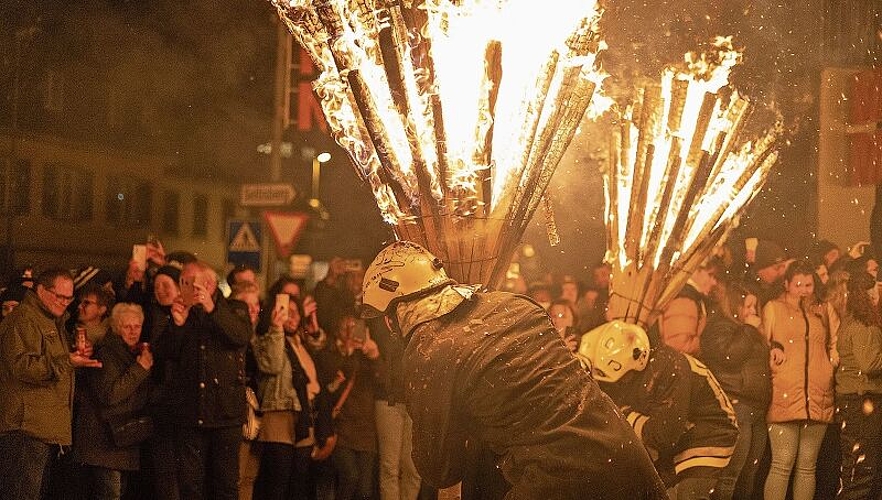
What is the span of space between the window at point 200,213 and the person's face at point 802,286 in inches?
1047

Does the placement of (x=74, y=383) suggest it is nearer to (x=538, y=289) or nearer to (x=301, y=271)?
(x=538, y=289)

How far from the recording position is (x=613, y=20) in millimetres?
11273

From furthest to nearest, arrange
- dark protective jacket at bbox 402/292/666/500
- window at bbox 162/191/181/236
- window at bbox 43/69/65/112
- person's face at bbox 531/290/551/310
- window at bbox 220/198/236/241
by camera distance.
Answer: window at bbox 220/198/236/241, window at bbox 162/191/181/236, window at bbox 43/69/65/112, person's face at bbox 531/290/551/310, dark protective jacket at bbox 402/292/666/500

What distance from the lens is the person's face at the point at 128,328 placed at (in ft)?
25.6

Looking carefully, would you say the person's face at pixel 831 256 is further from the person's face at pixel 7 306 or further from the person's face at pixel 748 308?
the person's face at pixel 7 306

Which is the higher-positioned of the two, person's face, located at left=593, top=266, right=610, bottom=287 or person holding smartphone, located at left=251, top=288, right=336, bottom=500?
person's face, located at left=593, top=266, right=610, bottom=287

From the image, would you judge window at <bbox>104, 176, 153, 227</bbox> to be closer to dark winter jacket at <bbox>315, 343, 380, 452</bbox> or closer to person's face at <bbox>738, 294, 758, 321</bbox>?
dark winter jacket at <bbox>315, 343, 380, 452</bbox>

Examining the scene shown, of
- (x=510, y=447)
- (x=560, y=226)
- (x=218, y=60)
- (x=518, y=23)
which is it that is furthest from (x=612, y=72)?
(x=218, y=60)

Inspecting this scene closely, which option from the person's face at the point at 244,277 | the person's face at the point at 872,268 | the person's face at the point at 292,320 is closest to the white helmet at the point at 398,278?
the person's face at the point at 244,277

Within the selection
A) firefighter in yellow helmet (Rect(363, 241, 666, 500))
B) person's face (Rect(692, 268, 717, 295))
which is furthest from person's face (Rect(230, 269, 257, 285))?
firefighter in yellow helmet (Rect(363, 241, 666, 500))

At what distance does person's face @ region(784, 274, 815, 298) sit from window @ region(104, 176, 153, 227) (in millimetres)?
19885

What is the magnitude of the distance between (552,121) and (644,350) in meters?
1.71

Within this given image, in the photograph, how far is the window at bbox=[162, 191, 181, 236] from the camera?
3209 cm

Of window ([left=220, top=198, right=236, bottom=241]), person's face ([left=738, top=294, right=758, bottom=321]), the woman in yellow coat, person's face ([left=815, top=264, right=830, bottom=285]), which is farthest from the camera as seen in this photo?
window ([left=220, top=198, right=236, bottom=241])
